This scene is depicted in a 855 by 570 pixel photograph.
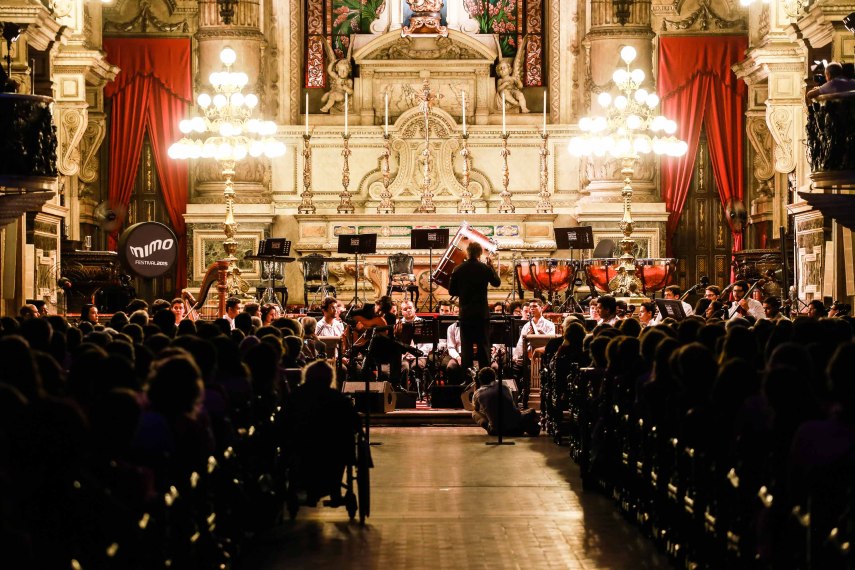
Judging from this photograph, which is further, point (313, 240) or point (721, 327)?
point (313, 240)

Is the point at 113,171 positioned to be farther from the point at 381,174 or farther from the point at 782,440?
the point at 782,440

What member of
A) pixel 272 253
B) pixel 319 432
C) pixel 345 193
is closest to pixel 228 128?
pixel 272 253

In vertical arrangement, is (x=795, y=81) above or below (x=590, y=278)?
above

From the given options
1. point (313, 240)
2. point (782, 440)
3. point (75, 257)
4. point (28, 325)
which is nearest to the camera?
point (782, 440)

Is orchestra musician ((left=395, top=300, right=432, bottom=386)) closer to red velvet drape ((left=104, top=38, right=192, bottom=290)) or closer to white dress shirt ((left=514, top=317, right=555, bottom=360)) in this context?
white dress shirt ((left=514, top=317, right=555, bottom=360))

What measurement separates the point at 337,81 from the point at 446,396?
10.7 meters

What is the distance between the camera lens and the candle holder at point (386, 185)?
2364cm

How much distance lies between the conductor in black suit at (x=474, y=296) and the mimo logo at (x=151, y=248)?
3.67m

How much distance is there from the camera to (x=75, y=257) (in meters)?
20.0

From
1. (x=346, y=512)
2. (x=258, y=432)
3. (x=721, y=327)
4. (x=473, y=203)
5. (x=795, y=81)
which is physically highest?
(x=795, y=81)

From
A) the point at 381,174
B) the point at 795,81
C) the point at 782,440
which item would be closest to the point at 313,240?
the point at 381,174

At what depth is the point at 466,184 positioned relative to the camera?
24.2 meters

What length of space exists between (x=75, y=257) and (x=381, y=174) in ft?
21.2

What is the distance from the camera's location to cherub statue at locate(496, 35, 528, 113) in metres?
24.6
